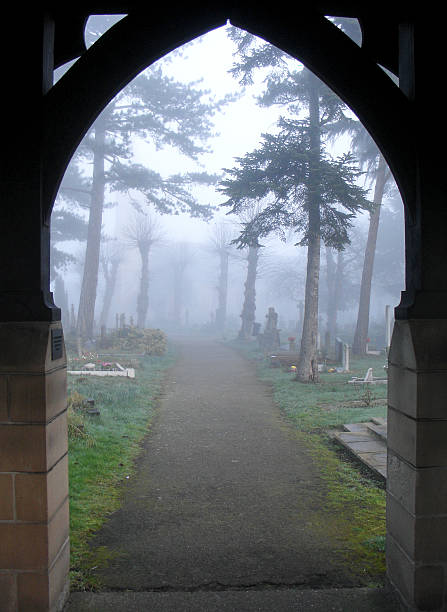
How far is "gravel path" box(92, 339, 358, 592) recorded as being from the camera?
3.65m

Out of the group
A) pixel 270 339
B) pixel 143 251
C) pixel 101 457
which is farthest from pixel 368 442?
pixel 143 251

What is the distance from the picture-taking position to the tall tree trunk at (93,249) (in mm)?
22859

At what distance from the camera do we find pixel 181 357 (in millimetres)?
20984

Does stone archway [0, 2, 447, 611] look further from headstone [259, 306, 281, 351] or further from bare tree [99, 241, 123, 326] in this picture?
bare tree [99, 241, 123, 326]

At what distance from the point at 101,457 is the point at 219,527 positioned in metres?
2.48

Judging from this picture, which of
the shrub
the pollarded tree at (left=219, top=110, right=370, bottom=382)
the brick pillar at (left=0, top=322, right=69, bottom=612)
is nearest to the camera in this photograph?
the brick pillar at (left=0, top=322, right=69, bottom=612)

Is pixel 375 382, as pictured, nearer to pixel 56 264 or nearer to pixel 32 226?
pixel 32 226

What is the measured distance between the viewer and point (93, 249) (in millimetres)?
23594

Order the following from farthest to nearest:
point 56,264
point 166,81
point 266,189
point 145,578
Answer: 1. point 56,264
2. point 166,81
3. point 266,189
4. point 145,578

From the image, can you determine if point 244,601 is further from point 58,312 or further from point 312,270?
point 312,270

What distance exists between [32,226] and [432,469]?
Answer: 2.84 metres

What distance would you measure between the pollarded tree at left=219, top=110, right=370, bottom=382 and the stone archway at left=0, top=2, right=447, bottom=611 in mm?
10338

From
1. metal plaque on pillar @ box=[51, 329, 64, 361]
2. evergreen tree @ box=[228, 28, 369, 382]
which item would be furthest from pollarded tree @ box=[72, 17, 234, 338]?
metal plaque on pillar @ box=[51, 329, 64, 361]

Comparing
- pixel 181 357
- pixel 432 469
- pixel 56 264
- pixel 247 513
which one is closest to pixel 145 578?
pixel 247 513
